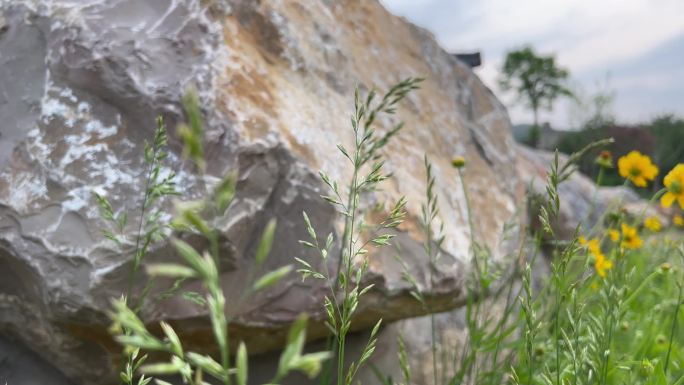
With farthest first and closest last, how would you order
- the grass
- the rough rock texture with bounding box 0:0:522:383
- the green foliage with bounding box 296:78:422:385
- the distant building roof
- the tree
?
the tree
the distant building roof
the rough rock texture with bounding box 0:0:522:383
the green foliage with bounding box 296:78:422:385
the grass

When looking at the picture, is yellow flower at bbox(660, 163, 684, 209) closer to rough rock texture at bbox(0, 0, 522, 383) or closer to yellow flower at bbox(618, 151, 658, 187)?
yellow flower at bbox(618, 151, 658, 187)

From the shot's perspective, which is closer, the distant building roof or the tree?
the distant building roof

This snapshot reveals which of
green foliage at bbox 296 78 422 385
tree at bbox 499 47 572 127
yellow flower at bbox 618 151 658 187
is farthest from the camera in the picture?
tree at bbox 499 47 572 127

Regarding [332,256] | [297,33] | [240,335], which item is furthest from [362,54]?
[240,335]

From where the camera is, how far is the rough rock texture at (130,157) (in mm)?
1943

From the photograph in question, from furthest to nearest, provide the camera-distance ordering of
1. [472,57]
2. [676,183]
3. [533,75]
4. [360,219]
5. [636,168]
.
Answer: [533,75]
[472,57]
[636,168]
[676,183]
[360,219]

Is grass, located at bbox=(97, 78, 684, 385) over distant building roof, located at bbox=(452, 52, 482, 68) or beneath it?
beneath

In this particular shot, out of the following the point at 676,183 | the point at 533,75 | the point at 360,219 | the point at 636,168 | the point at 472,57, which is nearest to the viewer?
the point at 360,219

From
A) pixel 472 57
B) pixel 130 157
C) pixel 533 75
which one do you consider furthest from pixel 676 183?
pixel 533 75

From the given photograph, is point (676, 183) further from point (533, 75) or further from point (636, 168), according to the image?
point (533, 75)

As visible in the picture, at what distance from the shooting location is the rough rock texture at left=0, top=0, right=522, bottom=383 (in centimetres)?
→ 194

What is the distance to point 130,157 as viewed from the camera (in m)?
2.03

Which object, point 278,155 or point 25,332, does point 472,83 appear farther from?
point 25,332

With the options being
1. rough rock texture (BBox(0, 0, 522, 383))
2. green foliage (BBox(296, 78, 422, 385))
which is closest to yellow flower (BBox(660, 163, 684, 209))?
rough rock texture (BBox(0, 0, 522, 383))
